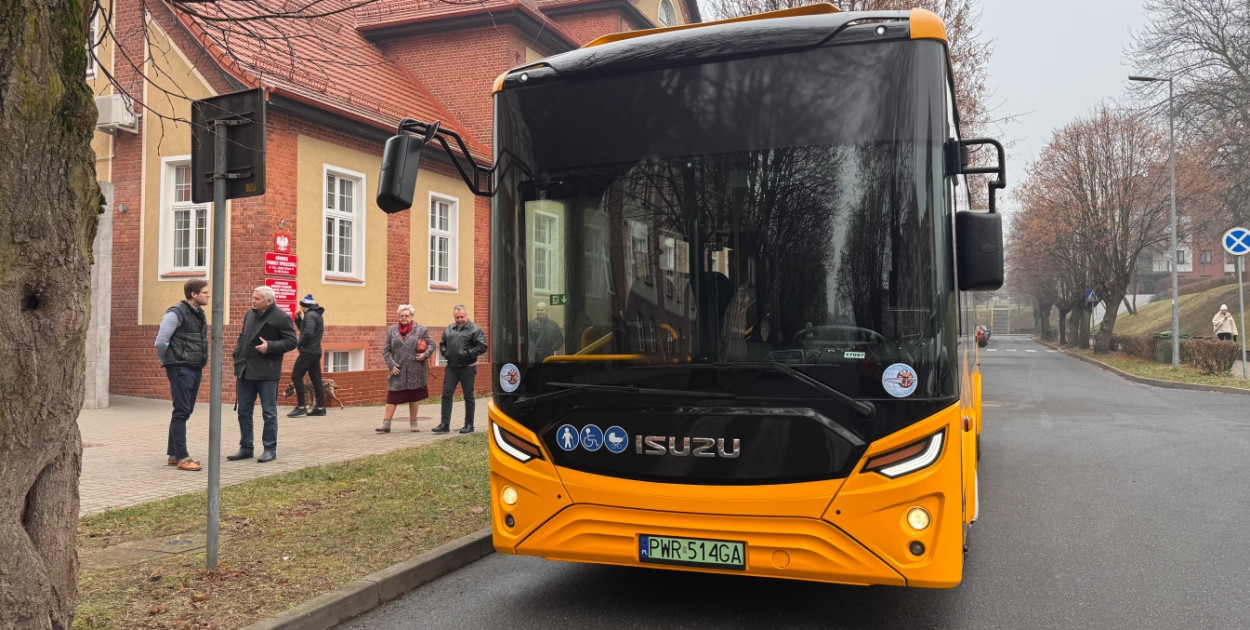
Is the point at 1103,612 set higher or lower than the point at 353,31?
lower

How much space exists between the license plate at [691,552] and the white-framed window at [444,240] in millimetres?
15742

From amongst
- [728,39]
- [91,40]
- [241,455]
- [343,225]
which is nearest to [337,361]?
[343,225]

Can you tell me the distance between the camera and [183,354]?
28.2 ft

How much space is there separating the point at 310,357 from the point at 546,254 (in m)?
9.70

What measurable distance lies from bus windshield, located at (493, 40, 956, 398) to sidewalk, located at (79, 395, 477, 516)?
4.59m

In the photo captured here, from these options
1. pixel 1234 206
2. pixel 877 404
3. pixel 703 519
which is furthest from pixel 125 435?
pixel 1234 206

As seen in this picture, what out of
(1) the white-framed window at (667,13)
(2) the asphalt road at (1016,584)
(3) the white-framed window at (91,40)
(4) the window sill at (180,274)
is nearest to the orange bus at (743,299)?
(2) the asphalt road at (1016,584)

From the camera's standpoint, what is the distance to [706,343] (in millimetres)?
4156

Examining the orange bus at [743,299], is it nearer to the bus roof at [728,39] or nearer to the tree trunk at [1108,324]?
the bus roof at [728,39]

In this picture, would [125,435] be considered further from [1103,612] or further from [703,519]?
[1103,612]

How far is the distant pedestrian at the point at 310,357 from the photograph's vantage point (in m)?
13.1

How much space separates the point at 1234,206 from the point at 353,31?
2989 centimetres

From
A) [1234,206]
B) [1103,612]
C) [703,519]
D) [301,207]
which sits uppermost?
[1234,206]

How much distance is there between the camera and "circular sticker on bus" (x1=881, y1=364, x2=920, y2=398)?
3891 mm
